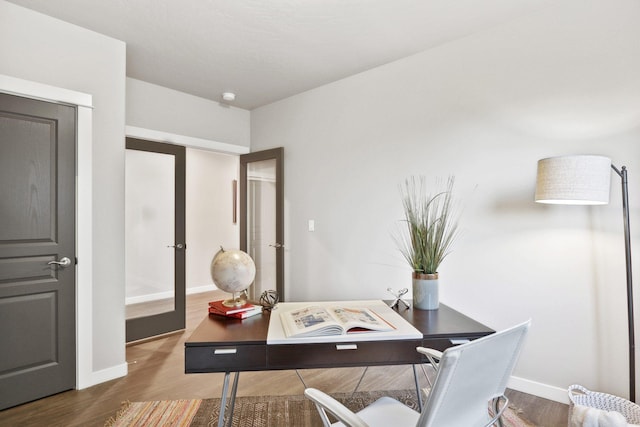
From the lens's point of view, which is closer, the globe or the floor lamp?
the globe

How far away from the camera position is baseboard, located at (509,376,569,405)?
2.24 m

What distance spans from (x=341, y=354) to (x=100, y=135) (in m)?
2.37

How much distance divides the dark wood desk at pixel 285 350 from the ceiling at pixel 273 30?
199 cm

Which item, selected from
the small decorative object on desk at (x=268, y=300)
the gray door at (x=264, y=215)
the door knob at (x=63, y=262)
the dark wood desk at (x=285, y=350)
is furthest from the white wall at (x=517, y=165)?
the door knob at (x=63, y=262)

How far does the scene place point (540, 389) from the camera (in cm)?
232

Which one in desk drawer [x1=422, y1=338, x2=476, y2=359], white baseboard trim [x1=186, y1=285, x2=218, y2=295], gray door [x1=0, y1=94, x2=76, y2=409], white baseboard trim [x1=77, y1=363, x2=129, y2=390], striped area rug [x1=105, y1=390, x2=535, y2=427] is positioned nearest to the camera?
desk drawer [x1=422, y1=338, x2=476, y2=359]

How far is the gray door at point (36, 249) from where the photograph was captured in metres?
2.20

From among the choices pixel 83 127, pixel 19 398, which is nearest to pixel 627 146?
pixel 83 127

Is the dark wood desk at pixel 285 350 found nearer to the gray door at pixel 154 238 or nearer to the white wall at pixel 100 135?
the white wall at pixel 100 135

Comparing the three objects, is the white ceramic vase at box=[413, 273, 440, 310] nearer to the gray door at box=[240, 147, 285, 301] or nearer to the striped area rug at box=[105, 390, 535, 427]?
the striped area rug at box=[105, 390, 535, 427]

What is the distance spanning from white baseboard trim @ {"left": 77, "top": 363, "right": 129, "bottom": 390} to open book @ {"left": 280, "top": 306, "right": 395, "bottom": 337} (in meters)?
1.79

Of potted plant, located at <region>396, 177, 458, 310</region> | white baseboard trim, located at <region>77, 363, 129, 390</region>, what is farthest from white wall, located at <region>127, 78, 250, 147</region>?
potted plant, located at <region>396, 177, 458, 310</region>

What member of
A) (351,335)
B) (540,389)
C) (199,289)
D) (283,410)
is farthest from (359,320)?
(199,289)

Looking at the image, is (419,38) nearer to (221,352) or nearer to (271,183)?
(271,183)
